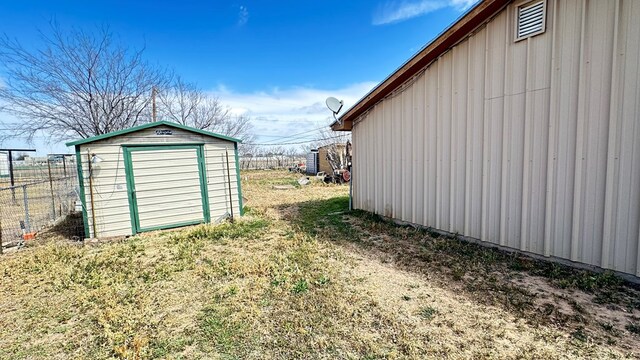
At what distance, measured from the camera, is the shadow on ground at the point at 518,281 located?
2.48m

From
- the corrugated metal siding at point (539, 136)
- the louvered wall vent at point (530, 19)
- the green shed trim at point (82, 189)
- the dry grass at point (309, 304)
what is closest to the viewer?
the dry grass at point (309, 304)

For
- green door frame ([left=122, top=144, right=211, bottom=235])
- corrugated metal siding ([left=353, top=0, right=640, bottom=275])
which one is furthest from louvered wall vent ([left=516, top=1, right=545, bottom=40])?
green door frame ([left=122, top=144, right=211, bottom=235])

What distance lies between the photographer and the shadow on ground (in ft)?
8.15

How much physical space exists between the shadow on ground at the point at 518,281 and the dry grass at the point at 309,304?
0.06ft

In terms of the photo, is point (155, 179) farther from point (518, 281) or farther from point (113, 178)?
point (518, 281)

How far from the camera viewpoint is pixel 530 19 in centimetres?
379

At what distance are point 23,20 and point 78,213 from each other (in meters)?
6.31

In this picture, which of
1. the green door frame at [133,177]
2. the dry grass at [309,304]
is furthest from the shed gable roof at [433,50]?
the green door frame at [133,177]

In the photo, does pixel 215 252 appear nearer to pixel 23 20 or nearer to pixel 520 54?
pixel 520 54

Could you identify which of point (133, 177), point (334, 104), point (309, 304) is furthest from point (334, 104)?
point (309, 304)

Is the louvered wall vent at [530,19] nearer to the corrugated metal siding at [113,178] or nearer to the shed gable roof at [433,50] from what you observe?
the shed gable roof at [433,50]

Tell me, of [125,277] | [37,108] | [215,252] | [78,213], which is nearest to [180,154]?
[215,252]

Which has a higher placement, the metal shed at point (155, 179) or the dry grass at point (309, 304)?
the metal shed at point (155, 179)

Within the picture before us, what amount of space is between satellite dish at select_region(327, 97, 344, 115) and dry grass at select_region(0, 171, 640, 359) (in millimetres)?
3511
